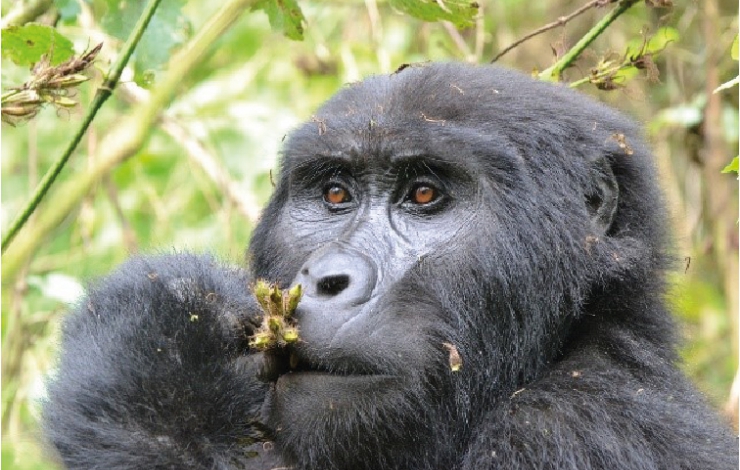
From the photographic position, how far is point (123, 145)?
442cm

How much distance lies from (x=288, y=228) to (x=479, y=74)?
89 cm

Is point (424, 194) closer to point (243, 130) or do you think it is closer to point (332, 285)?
point (332, 285)

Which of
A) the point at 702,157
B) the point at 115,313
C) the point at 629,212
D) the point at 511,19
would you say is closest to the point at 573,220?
the point at 629,212

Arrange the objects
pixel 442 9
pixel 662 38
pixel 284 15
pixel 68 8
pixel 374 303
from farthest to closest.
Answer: pixel 662 38 → pixel 284 15 → pixel 442 9 → pixel 68 8 → pixel 374 303

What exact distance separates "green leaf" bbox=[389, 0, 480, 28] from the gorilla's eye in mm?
923

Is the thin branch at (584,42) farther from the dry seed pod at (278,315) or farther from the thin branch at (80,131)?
the dry seed pod at (278,315)

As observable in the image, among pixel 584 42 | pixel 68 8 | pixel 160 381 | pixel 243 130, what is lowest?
pixel 243 130

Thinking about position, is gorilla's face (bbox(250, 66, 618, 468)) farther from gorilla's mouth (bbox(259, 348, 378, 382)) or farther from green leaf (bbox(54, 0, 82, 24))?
green leaf (bbox(54, 0, 82, 24))

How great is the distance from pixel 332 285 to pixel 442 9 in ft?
4.92

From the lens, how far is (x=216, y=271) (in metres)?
3.60

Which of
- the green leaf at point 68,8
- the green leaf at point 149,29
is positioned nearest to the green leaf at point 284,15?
the green leaf at point 149,29

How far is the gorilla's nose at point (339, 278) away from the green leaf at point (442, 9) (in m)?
1.32

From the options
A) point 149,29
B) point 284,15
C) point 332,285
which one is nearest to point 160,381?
point 332,285

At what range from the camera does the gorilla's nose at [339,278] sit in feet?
10.3
